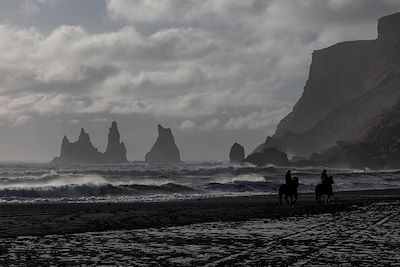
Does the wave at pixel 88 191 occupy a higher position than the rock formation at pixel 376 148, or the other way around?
the rock formation at pixel 376 148

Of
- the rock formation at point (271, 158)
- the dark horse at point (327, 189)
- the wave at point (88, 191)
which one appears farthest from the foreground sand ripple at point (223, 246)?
the rock formation at point (271, 158)

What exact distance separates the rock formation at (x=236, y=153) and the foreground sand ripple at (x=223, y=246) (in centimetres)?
17361

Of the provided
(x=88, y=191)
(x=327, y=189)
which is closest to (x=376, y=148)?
(x=88, y=191)

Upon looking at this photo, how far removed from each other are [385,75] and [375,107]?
1282 cm

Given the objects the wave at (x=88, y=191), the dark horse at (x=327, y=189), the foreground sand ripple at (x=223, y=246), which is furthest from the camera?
the wave at (x=88, y=191)

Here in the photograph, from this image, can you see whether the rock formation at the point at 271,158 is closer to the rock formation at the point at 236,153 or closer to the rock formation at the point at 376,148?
the rock formation at the point at 376,148

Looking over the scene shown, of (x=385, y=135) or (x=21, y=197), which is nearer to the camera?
(x=21, y=197)

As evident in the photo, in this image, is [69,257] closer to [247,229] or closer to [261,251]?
[261,251]

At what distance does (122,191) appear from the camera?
4800 cm

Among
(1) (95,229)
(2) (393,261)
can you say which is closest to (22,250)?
(1) (95,229)

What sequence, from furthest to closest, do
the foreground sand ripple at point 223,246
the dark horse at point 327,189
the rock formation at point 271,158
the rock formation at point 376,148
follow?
the rock formation at point 271,158 → the rock formation at point 376,148 → the dark horse at point 327,189 → the foreground sand ripple at point 223,246

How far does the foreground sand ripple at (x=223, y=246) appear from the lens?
39.1ft

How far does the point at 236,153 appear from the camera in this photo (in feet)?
643

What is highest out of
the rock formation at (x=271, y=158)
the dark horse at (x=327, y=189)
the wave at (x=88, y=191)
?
the rock formation at (x=271, y=158)
